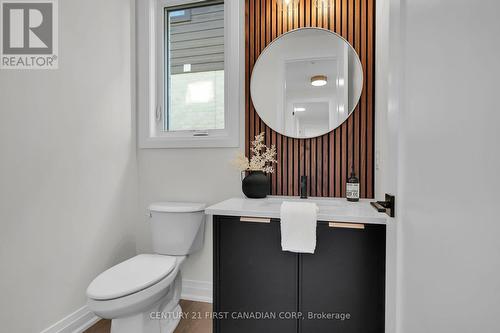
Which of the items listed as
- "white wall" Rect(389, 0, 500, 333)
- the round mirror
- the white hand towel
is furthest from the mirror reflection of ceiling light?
"white wall" Rect(389, 0, 500, 333)

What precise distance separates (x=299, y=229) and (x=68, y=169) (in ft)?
4.79

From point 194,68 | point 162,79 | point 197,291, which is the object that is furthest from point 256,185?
point 162,79

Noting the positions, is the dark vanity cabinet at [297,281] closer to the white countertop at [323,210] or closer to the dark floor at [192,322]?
the white countertop at [323,210]

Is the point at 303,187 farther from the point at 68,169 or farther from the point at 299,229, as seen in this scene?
the point at 68,169

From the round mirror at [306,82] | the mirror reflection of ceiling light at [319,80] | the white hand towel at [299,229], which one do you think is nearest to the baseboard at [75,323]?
the white hand towel at [299,229]

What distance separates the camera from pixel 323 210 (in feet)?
4.68

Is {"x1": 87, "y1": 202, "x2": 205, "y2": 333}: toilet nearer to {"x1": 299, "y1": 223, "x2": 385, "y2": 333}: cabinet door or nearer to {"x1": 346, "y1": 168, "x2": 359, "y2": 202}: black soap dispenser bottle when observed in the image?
{"x1": 299, "y1": 223, "x2": 385, "y2": 333}: cabinet door

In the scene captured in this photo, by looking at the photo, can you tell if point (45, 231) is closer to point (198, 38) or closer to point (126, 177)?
point (126, 177)

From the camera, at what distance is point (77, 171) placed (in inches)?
66.6

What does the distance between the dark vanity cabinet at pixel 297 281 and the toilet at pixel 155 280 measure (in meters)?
0.36

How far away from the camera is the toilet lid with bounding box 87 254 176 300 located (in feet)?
4.25

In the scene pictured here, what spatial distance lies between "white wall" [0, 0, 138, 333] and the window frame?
0.11 metres

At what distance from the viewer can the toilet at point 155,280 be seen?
130cm

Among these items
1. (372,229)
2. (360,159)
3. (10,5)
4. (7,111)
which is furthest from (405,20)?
(10,5)
